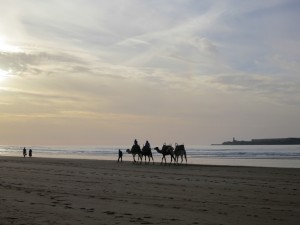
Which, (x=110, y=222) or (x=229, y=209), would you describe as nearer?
(x=110, y=222)

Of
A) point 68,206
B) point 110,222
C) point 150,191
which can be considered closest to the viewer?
point 110,222

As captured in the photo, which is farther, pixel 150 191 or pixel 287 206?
pixel 150 191

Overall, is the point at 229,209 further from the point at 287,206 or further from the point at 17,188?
the point at 17,188

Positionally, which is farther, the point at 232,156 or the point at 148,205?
the point at 232,156

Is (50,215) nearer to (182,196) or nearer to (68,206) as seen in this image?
(68,206)

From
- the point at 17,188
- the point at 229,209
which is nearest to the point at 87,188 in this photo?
the point at 17,188

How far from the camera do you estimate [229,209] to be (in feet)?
37.7

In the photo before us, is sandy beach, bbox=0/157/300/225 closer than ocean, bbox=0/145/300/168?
Yes

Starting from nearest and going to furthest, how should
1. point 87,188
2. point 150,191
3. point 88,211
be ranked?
point 88,211
point 150,191
point 87,188

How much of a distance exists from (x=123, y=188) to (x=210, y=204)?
5364 millimetres

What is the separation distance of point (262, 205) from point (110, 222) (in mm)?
5029

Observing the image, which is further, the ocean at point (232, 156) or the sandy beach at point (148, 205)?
the ocean at point (232, 156)

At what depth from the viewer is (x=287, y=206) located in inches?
480

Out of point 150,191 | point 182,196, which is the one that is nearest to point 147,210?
point 182,196
